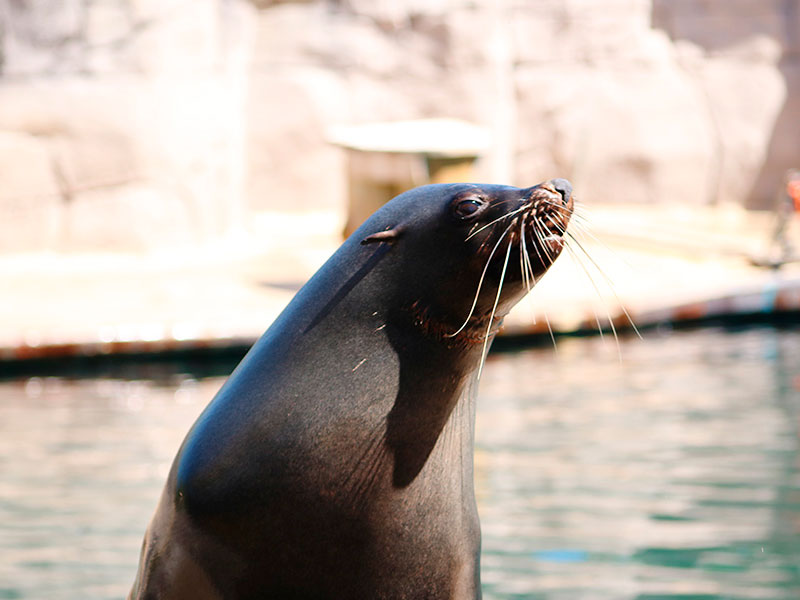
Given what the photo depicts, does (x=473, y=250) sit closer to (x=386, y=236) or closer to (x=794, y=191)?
(x=386, y=236)

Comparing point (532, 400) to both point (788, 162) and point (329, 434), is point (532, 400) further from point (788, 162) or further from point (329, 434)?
point (788, 162)

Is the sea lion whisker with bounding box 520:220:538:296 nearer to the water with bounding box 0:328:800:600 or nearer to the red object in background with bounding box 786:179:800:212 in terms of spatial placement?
the water with bounding box 0:328:800:600

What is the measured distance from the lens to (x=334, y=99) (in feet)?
47.1

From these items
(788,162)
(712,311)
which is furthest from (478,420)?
(788,162)

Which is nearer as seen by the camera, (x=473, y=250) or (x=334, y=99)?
(x=473, y=250)

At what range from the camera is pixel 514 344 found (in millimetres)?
7094

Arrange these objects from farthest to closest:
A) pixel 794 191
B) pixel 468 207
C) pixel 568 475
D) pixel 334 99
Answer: pixel 334 99
pixel 794 191
pixel 568 475
pixel 468 207

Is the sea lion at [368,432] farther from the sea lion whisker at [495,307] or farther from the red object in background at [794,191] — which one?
the red object in background at [794,191]

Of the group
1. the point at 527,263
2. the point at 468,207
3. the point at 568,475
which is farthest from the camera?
the point at 568,475

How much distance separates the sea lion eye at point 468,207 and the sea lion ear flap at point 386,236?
0.11m

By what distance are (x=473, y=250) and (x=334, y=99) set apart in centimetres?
1263

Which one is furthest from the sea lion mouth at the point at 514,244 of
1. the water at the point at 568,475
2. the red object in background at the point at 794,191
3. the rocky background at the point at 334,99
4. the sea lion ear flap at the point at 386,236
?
the rocky background at the point at 334,99

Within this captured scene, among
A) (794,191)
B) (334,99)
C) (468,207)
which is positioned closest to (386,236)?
(468,207)

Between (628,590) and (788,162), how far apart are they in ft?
43.4
